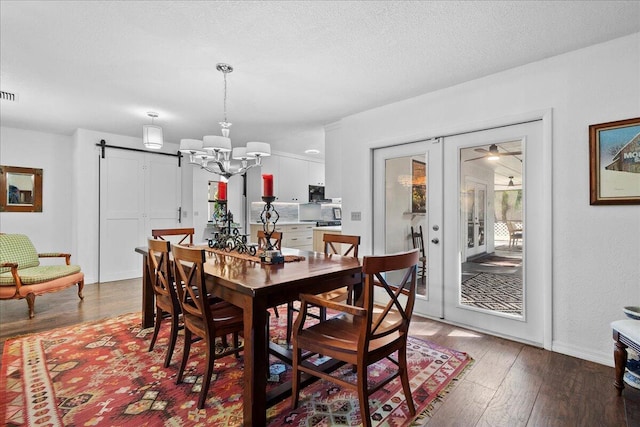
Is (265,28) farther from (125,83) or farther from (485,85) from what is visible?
(485,85)

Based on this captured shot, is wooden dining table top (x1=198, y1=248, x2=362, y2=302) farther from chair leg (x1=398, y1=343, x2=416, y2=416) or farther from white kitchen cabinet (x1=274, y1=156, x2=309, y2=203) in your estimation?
white kitchen cabinet (x1=274, y1=156, x2=309, y2=203)

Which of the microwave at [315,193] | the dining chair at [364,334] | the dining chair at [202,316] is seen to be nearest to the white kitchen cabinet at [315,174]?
the microwave at [315,193]

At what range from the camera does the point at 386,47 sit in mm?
2414

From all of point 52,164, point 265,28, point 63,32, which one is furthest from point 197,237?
point 265,28

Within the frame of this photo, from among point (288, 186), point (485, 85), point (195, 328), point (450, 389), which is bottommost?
point (450, 389)

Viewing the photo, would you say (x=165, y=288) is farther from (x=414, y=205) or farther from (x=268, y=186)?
(x=414, y=205)

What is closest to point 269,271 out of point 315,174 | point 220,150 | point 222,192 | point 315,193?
point 222,192

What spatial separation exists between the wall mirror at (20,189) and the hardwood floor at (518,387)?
2.30m

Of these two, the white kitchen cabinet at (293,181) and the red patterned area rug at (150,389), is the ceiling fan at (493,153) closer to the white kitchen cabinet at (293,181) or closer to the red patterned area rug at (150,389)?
the red patterned area rug at (150,389)

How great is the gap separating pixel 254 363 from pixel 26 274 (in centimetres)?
352

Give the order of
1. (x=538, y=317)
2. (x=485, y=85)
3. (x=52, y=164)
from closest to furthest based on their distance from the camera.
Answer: (x=538, y=317), (x=485, y=85), (x=52, y=164)

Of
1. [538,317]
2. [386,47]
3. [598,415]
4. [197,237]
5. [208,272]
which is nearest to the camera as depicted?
[598,415]

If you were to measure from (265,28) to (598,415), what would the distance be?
3063mm

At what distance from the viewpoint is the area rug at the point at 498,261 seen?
2832mm
